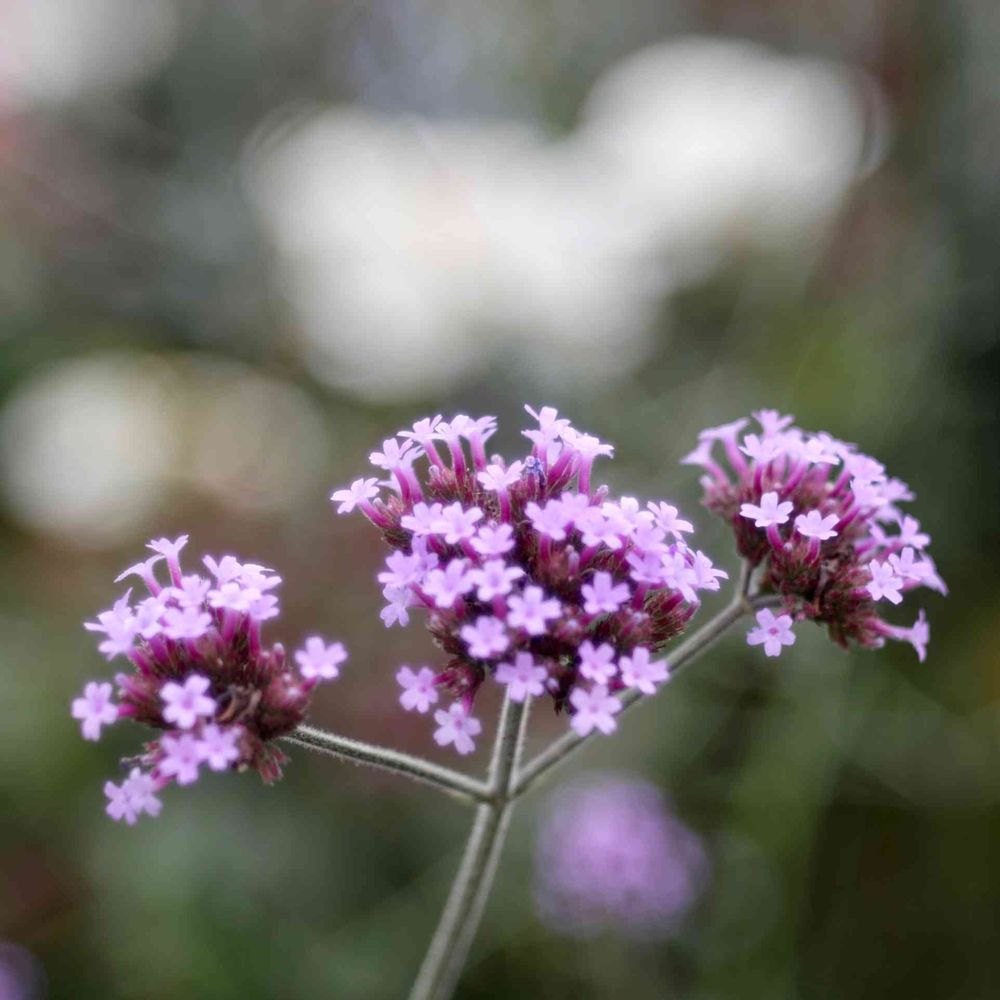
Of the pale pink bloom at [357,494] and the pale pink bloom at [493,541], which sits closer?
the pale pink bloom at [493,541]

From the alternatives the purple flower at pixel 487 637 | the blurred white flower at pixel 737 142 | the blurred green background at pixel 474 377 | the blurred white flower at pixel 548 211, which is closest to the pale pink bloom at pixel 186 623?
the purple flower at pixel 487 637

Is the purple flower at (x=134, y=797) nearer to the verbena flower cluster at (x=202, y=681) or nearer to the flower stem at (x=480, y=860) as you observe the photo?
the verbena flower cluster at (x=202, y=681)

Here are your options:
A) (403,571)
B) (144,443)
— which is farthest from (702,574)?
(144,443)

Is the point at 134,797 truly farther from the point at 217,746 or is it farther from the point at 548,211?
the point at 548,211

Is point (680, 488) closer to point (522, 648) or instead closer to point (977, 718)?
point (977, 718)

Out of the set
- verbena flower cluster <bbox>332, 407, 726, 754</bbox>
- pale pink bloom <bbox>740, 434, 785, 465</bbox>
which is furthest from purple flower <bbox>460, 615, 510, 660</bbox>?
pale pink bloom <bbox>740, 434, 785, 465</bbox>
